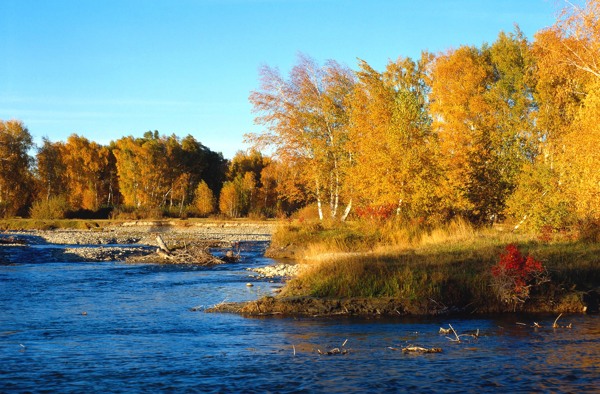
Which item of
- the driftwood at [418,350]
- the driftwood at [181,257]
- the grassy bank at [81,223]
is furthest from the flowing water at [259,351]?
the grassy bank at [81,223]

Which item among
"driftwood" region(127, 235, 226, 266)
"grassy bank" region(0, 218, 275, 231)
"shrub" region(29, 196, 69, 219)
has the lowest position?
"driftwood" region(127, 235, 226, 266)

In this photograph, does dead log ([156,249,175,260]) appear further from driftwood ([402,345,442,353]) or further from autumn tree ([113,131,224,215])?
autumn tree ([113,131,224,215])

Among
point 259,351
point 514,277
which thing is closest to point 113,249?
point 514,277

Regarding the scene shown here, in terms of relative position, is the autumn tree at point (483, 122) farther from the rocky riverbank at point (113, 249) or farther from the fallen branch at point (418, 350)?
the fallen branch at point (418, 350)

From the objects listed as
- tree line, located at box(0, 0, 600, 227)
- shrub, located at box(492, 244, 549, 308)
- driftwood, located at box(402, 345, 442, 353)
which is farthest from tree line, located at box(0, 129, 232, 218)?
driftwood, located at box(402, 345, 442, 353)

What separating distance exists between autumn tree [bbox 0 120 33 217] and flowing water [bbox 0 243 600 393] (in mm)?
65187

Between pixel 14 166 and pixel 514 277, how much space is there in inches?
2996

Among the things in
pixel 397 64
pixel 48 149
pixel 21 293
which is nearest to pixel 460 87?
pixel 397 64

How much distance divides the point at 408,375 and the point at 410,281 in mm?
6668

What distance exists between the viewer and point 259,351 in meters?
12.8

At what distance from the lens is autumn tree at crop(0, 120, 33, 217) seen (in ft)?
258

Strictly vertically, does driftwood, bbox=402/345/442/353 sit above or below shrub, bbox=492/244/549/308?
below

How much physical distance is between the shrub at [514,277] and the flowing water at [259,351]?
72cm

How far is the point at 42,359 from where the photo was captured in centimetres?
1208
